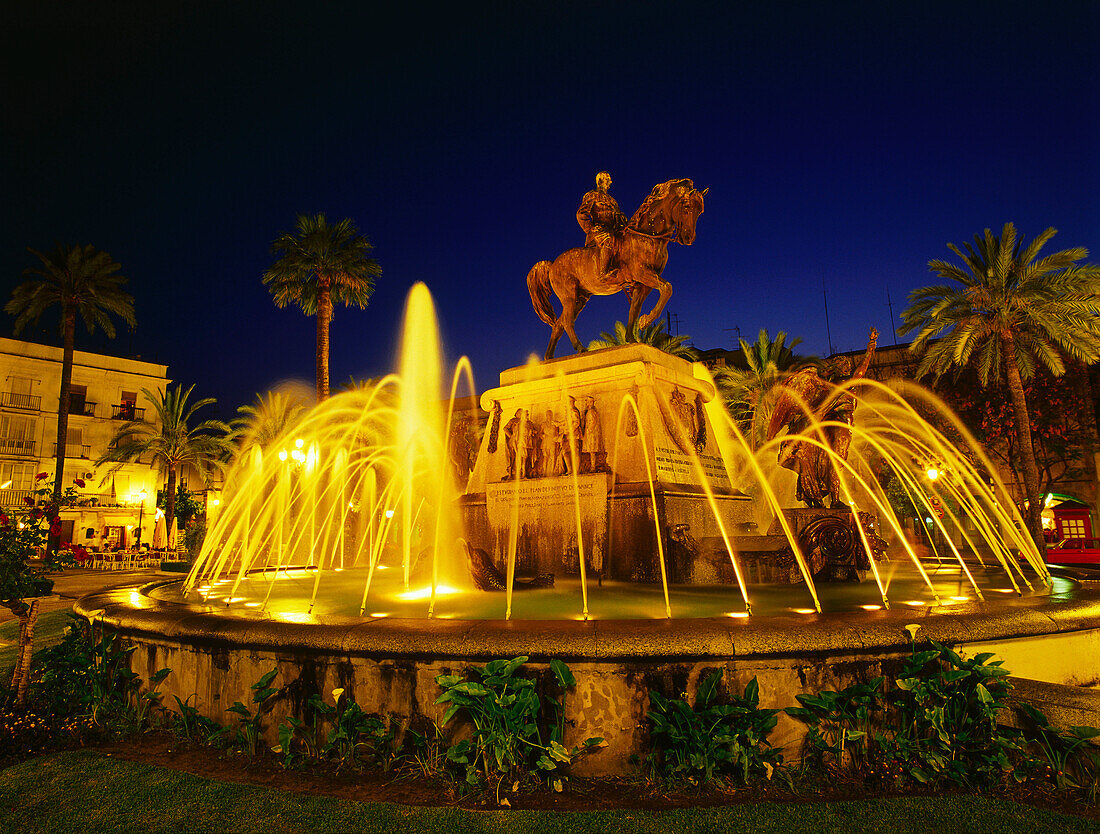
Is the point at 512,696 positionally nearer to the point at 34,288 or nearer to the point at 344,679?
the point at 344,679

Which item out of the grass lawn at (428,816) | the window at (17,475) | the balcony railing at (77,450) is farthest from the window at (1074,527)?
the window at (17,475)

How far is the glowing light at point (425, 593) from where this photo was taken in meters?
8.44

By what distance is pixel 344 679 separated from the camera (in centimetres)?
492

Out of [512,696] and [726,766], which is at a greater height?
[512,696]

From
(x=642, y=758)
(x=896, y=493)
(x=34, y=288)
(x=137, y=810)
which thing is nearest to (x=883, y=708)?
(x=642, y=758)

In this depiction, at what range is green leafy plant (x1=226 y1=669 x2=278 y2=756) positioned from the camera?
4918 mm

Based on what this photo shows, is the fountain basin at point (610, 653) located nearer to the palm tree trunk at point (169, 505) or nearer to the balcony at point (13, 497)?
the palm tree trunk at point (169, 505)

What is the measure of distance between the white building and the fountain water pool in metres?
47.8

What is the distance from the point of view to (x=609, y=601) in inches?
292

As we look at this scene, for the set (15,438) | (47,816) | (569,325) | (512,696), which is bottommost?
(47,816)

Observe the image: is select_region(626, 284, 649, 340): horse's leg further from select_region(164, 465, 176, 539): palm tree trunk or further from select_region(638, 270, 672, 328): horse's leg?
select_region(164, 465, 176, 539): palm tree trunk

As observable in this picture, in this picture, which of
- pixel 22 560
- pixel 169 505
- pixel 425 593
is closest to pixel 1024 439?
pixel 425 593

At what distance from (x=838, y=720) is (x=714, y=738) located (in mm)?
883

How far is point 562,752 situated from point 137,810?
2679mm
